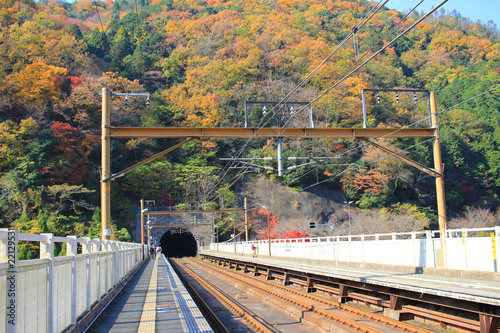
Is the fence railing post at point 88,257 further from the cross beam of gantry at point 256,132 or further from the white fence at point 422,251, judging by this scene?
the white fence at point 422,251

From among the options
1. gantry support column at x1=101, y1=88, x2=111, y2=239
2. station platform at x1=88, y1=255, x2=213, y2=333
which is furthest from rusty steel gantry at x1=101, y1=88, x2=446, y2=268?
station platform at x1=88, y1=255, x2=213, y2=333

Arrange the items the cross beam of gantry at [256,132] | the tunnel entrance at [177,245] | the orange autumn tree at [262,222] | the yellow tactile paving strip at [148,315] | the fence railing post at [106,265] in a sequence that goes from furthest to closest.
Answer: the tunnel entrance at [177,245] < the orange autumn tree at [262,222] < the cross beam of gantry at [256,132] < the fence railing post at [106,265] < the yellow tactile paving strip at [148,315]

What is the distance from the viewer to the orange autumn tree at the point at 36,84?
51.4 metres

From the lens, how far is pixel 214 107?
66.5m

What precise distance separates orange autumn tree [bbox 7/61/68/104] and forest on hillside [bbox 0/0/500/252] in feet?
0.50

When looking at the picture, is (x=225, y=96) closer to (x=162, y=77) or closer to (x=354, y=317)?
(x=162, y=77)

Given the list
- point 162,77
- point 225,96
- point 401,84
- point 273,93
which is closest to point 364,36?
point 401,84

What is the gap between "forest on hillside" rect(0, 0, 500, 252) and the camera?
4856 centimetres

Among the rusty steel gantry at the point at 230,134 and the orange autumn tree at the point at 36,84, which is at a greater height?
the orange autumn tree at the point at 36,84

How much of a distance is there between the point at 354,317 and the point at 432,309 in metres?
1.94

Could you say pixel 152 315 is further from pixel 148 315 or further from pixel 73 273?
pixel 73 273

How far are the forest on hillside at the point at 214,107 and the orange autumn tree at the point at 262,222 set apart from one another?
453 cm

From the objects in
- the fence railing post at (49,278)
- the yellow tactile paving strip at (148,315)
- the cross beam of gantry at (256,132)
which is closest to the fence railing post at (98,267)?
the yellow tactile paving strip at (148,315)

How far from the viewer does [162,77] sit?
249ft
